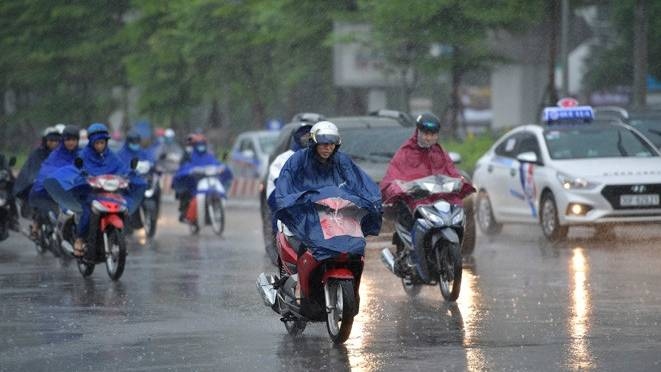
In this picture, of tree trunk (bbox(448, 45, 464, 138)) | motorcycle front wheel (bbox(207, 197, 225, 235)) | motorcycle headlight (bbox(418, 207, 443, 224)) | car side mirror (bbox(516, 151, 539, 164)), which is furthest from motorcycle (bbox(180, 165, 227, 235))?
tree trunk (bbox(448, 45, 464, 138))

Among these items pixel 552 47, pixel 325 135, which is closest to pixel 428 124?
pixel 325 135

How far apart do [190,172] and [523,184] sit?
230 inches

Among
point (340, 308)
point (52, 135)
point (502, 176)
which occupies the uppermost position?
point (52, 135)

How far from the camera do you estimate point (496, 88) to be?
50.3 metres

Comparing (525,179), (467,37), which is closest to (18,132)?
(467,37)

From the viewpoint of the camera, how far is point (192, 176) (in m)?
25.5

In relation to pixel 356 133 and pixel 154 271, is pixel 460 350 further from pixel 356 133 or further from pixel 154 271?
pixel 356 133

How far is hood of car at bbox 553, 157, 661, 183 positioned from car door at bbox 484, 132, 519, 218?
5.16ft

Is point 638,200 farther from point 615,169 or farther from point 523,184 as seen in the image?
point 523,184

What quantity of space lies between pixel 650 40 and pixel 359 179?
35.9 m

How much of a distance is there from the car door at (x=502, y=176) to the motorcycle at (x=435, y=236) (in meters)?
7.98

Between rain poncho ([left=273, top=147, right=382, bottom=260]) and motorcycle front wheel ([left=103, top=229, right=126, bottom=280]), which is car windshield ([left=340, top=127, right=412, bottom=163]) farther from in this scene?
rain poncho ([left=273, top=147, right=382, bottom=260])

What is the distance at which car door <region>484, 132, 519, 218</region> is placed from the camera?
2255cm

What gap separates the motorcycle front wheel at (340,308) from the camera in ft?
35.4
